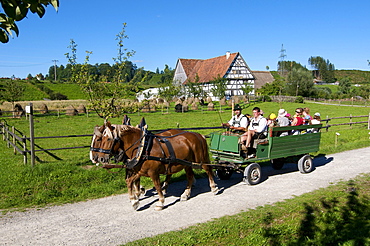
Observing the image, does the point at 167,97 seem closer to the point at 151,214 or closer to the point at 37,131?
the point at 37,131

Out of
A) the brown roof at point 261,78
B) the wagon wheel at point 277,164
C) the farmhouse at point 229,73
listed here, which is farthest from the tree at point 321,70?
the wagon wheel at point 277,164

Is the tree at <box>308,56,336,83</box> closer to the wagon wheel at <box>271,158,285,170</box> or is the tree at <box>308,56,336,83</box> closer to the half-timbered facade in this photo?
the half-timbered facade

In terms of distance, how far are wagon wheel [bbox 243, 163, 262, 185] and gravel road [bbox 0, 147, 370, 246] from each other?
0.56 feet

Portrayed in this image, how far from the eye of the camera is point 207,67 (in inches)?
2397

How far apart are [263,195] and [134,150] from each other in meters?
3.25

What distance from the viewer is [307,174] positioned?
970 centimetres

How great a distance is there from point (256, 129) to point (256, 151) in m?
0.65

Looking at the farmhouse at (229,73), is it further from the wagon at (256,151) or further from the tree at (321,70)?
the tree at (321,70)

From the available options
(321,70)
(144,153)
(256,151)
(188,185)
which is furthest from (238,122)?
(321,70)

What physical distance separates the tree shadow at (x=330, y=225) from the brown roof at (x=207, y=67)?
47.4 m

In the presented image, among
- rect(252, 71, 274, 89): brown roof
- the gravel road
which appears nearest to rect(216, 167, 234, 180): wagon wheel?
the gravel road

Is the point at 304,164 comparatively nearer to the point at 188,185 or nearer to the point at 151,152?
the point at 188,185

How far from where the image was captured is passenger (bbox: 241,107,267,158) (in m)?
8.34

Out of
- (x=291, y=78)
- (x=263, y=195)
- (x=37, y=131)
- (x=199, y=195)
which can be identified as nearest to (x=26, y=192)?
(x=199, y=195)
